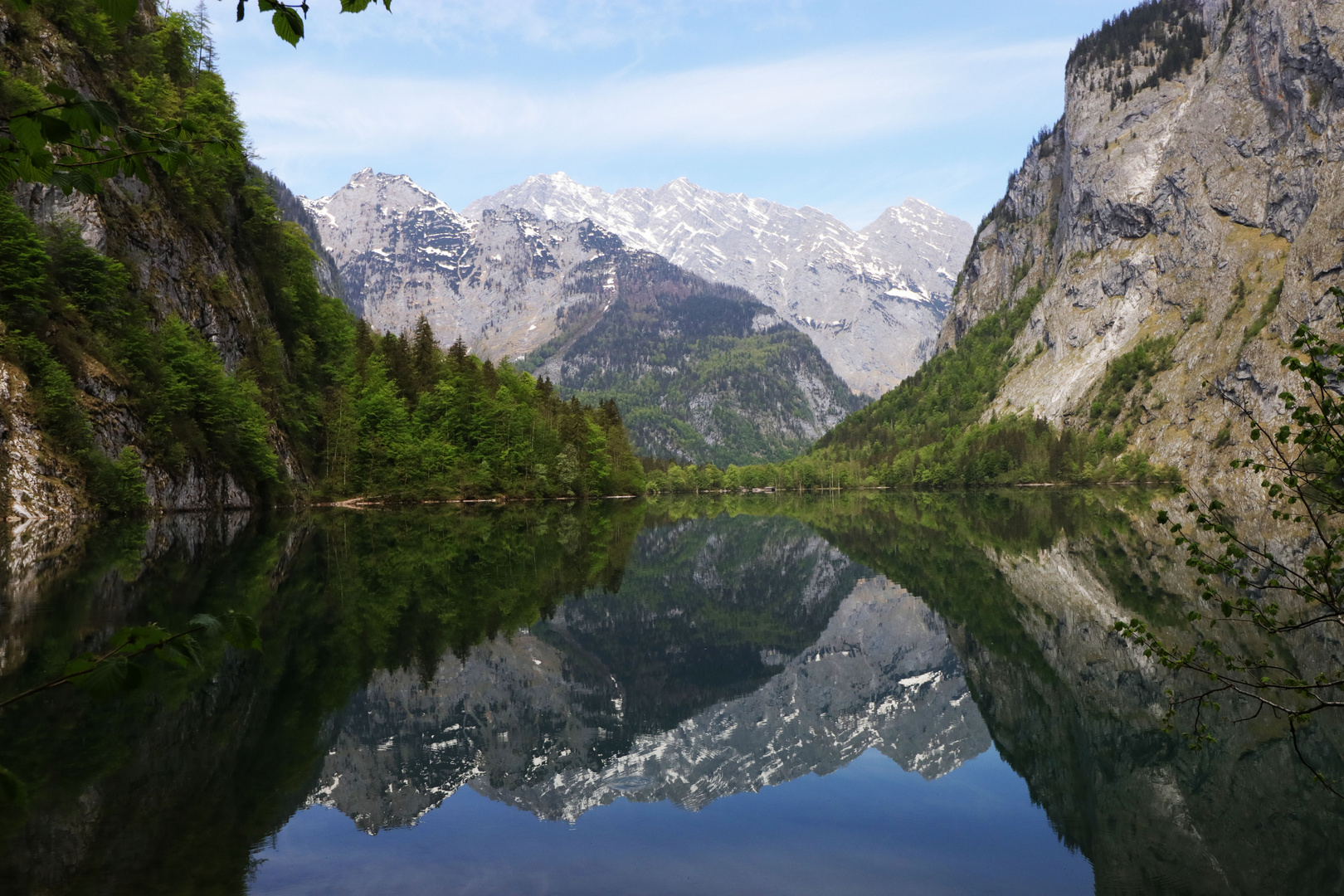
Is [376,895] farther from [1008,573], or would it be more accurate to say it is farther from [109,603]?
[1008,573]

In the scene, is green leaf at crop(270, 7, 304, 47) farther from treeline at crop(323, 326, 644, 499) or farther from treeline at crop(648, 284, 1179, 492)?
treeline at crop(648, 284, 1179, 492)

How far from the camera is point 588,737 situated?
1385cm

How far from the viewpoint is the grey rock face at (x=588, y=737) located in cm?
1083

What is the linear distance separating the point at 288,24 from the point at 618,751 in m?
11.7

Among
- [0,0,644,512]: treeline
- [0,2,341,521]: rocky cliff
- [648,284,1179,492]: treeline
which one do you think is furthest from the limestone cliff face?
[0,2,341,521]: rocky cliff

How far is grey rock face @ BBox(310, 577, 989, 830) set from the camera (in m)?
→ 10.8

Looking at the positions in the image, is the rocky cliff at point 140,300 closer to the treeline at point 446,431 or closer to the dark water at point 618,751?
the treeline at point 446,431

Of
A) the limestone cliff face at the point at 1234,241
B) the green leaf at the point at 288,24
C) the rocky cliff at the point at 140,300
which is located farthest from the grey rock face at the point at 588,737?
the limestone cliff face at the point at 1234,241

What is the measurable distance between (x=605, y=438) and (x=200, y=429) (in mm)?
54349

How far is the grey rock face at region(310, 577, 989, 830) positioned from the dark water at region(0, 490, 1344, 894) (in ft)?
0.22

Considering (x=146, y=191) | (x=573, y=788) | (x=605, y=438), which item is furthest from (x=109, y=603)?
(x=605, y=438)

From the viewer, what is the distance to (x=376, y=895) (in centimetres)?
787

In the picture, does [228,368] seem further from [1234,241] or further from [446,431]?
[1234,241]

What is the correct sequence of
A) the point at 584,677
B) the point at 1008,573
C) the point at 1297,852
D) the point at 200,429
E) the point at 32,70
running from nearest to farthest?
Answer: 1. the point at 1297,852
2. the point at 584,677
3. the point at 1008,573
4. the point at 32,70
5. the point at 200,429
